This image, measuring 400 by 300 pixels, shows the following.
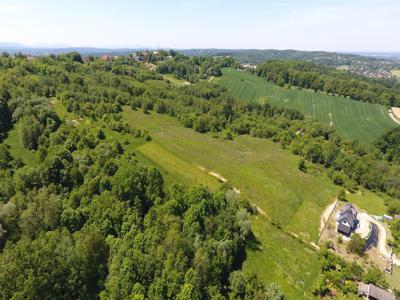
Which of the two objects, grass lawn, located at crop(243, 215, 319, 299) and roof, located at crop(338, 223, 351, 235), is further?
Answer: roof, located at crop(338, 223, 351, 235)

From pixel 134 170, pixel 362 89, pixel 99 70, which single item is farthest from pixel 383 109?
pixel 99 70

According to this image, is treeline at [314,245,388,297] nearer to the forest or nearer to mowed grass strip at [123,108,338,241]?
the forest

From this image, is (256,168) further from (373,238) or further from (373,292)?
(373,292)

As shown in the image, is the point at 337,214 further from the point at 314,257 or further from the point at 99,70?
the point at 99,70

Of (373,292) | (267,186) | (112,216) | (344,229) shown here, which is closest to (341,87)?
(267,186)

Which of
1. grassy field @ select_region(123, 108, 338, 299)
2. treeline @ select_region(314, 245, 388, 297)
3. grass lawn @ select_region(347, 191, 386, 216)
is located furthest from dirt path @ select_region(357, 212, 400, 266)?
grassy field @ select_region(123, 108, 338, 299)

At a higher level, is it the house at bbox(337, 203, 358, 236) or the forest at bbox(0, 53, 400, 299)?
the forest at bbox(0, 53, 400, 299)
